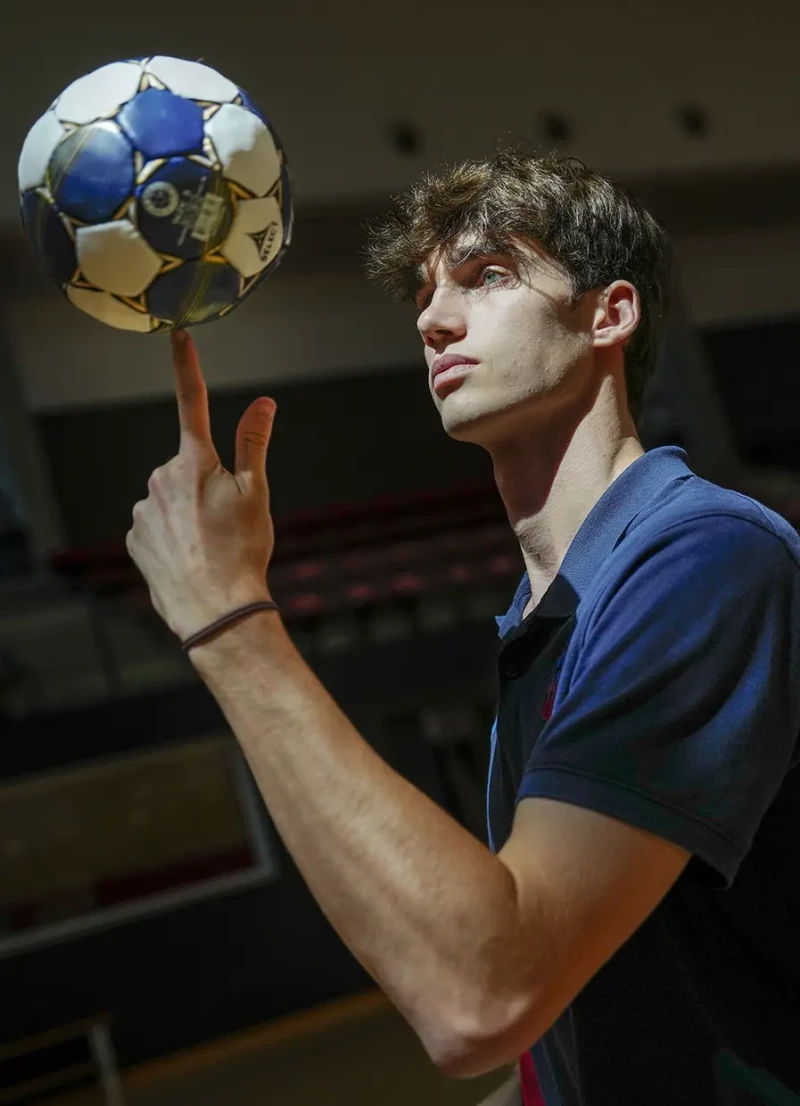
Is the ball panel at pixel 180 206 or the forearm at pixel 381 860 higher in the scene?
the ball panel at pixel 180 206

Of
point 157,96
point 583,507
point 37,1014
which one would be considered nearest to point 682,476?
point 583,507

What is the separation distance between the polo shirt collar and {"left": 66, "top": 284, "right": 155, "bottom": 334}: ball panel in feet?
1.82

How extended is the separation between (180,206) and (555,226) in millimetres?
399

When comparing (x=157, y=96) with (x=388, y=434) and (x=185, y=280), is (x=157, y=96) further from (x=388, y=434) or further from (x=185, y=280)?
(x=388, y=434)

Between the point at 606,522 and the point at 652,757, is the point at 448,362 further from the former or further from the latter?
the point at 652,757

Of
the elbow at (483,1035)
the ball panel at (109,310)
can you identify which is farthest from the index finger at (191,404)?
the elbow at (483,1035)

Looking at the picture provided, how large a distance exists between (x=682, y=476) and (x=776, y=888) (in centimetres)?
36

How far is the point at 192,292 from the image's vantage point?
116 cm

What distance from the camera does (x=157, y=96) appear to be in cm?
117

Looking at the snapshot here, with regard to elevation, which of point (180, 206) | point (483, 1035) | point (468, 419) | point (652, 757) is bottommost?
point (483, 1035)

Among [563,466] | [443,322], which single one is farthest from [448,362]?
[563,466]

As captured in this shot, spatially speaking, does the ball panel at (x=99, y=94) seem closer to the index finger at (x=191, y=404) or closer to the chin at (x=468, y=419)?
the index finger at (x=191, y=404)

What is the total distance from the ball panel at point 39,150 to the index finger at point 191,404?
0.39 m

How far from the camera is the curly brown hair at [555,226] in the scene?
111 cm
